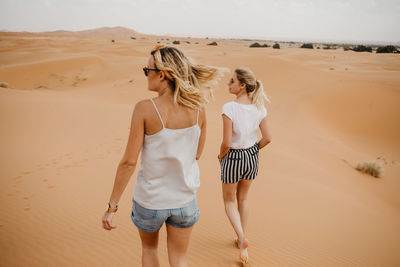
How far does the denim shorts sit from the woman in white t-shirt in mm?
980

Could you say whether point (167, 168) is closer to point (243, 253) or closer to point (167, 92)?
point (167, 92)

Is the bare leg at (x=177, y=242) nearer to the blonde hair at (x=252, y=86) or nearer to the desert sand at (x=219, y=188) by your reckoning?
the desert sand at (x=219, y=188)

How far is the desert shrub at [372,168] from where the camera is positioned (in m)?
6.32

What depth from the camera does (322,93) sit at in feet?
39.7

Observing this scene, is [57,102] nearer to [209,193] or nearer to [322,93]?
[209,193]

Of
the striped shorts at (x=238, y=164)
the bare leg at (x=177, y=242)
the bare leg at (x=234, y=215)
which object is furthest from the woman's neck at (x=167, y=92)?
the bare leg at (x=234, y=215)

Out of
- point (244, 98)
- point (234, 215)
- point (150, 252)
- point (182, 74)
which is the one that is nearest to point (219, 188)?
point (234, 215)

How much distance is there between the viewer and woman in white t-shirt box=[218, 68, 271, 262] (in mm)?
2654

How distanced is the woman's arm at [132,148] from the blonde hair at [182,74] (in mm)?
247

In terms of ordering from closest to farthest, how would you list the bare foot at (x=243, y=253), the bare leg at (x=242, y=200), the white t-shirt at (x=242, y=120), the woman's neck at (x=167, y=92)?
1. the woman's neck at (x=167, y=92)
2. the white t-shirt at (x=242, y=120)
3. the bare foot at (x=243, y=253)
4. the bare leg at (x=242, y=200)

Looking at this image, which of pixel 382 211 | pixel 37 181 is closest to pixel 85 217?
pixel 37 181

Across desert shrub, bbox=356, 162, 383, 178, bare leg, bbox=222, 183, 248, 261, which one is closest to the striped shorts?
bare leg, bbox=222, 183, 248, 261

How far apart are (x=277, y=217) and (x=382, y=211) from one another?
2.22m

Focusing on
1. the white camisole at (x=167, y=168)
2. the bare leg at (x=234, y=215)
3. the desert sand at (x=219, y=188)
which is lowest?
the desert sand at (x=219, y=188)
